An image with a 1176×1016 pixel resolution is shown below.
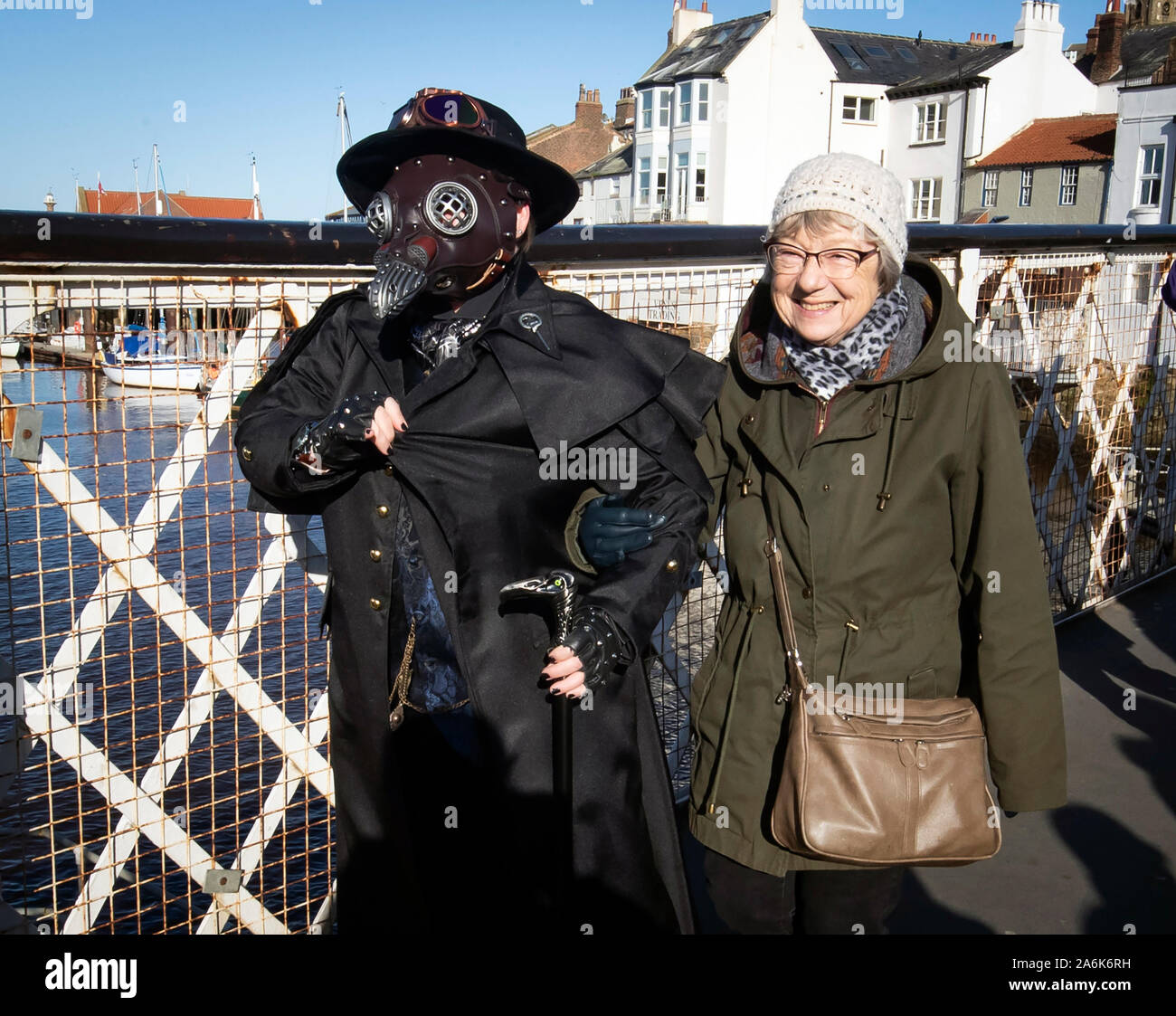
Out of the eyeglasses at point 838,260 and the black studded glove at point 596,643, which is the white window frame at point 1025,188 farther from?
the black studded glove at point 596,643

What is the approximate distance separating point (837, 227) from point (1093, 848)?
8.48 ft

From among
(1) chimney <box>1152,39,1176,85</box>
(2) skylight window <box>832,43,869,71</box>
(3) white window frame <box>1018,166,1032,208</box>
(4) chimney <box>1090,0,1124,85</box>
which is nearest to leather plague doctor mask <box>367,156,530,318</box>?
(1) chimney <box>1152,39,1176,85</box>

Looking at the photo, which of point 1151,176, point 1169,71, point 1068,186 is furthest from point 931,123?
point 1151,176

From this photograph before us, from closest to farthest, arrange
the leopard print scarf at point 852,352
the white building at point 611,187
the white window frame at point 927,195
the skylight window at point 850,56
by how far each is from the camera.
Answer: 1. the leopard print scarf at point 852,352
2. the white window frame at point 927,195
3. the skylight window at point 850,56
4. the white building at point 611,187

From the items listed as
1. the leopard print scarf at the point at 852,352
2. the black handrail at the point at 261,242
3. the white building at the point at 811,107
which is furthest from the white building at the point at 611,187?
the leopard print scarf at the point at 852,352

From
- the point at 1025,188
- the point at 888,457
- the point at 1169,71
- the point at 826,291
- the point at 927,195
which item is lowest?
the point at 888,457

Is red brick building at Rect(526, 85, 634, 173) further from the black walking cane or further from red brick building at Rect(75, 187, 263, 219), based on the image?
the black walking cane

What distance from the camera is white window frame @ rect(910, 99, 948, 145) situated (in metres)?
41.6

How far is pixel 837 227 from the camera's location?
2373 mm

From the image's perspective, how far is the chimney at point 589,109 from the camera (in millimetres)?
62938

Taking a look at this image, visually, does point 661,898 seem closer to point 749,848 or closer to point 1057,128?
point 749,848

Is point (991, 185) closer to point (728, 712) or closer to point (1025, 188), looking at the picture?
point (1025, 188)
